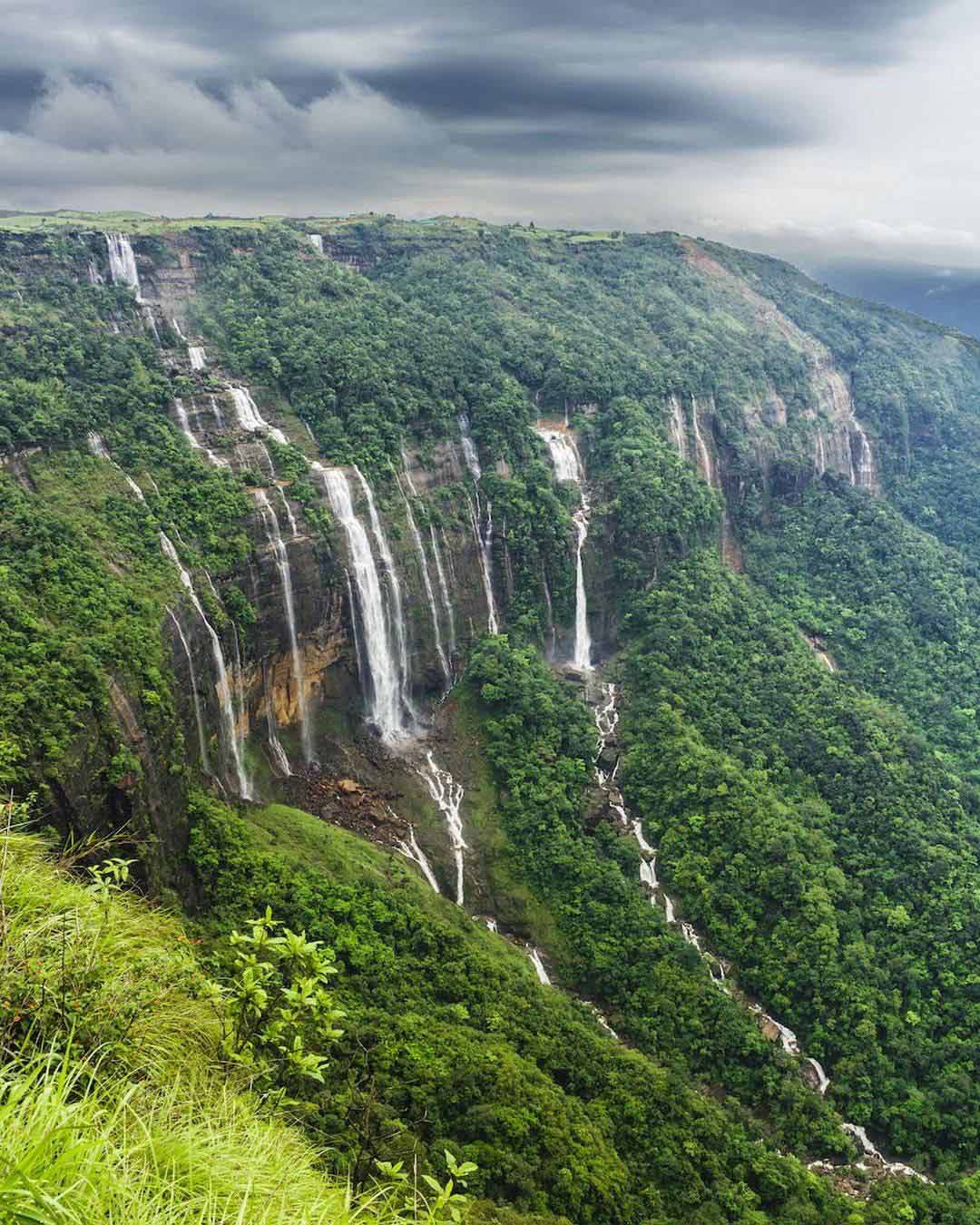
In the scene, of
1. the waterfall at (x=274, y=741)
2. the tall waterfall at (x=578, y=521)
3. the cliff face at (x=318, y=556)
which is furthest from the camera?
the tall waterfall at (x=578, y=521)

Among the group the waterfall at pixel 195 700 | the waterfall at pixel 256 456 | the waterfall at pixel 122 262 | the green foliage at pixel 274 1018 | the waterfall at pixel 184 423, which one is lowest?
the waterfall at pixel 195 700

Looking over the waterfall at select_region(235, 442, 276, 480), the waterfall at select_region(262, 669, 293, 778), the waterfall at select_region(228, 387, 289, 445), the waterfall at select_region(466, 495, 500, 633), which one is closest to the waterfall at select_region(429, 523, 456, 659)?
the waterfall at select_region(466, 495, 500, 633)

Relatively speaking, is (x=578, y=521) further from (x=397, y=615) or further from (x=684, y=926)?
(x=684, y=926)

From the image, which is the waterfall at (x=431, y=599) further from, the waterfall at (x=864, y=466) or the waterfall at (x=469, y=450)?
the waterfall at (x=864, y=466)

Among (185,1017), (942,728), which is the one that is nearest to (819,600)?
(942,728)

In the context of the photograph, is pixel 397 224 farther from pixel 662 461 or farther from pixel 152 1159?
pixel 152 1159

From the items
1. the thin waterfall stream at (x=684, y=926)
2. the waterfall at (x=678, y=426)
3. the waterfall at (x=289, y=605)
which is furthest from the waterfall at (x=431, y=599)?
the waterfall at (x=678, y=426)

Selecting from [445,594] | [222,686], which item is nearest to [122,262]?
[445,594]
